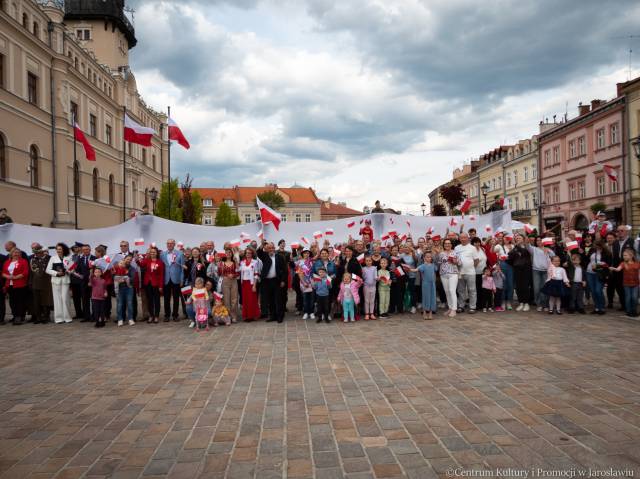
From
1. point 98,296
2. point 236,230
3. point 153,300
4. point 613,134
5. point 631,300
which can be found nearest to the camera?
point 631,300

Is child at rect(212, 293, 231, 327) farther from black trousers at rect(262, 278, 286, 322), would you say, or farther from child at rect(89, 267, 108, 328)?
child at rect(89, 267, 108, 328)

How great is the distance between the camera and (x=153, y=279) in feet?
37.3

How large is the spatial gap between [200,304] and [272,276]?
1926 millimetres

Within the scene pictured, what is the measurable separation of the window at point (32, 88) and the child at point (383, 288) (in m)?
30.0

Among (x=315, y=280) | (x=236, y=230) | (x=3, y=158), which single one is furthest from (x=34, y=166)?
(x=315, y=280)

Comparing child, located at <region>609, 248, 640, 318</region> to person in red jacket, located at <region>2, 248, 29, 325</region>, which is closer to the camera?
child, located at <region>609, 248, 640, 318</region>

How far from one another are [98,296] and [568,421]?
33.1ft

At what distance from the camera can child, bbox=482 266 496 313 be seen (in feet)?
38.8

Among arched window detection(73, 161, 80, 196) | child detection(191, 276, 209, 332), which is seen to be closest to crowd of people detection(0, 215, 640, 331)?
child detection(191, 276, 209, 332)

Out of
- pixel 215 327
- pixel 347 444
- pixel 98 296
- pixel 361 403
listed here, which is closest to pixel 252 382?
pixel 361 403

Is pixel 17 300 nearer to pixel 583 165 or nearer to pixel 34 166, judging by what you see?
pixel 34 166

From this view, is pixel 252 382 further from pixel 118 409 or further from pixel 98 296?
pixel 98 296

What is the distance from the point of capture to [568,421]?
177 inches

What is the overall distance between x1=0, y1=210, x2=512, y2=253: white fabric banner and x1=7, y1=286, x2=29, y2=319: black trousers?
9.93 ft
